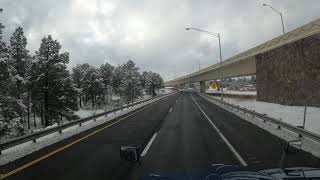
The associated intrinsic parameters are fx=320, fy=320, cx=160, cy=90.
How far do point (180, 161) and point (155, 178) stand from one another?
5.08 m

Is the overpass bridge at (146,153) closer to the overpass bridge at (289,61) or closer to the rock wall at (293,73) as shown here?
the rock wall at (293,73)

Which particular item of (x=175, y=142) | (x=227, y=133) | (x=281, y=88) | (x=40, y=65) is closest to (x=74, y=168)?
(x=175, y=142)

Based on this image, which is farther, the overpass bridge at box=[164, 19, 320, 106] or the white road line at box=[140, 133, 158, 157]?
the overpass bridge at box=[164, 19, 320, 106]

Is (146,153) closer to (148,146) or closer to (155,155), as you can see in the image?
(155,155)

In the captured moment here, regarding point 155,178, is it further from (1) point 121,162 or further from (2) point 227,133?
(2) point 227,133

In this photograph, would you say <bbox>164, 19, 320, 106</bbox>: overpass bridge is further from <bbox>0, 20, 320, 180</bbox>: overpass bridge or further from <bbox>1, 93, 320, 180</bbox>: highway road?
<bbox>1, 93, 320, 180</bbox>: highway road

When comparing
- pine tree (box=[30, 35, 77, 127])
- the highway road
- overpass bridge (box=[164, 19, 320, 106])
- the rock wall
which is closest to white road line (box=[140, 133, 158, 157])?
the highway road

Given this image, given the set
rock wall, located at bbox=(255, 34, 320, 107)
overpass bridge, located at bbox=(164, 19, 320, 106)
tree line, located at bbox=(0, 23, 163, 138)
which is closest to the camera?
rock wall, located at bbox=(255, 34, 320, 107)

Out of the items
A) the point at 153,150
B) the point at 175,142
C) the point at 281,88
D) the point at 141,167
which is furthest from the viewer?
the point at 281,88

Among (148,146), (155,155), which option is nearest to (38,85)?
(148,146)

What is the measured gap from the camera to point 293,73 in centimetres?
2819

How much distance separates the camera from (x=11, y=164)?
941cm

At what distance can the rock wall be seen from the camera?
950 inches

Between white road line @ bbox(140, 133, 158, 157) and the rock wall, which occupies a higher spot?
the rock wall
